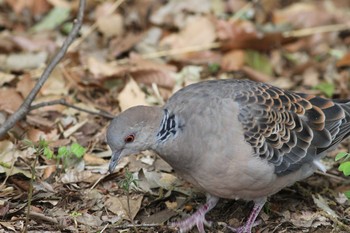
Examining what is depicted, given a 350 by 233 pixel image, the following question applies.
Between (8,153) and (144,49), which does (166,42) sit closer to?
(144,49)

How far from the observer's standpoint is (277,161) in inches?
198


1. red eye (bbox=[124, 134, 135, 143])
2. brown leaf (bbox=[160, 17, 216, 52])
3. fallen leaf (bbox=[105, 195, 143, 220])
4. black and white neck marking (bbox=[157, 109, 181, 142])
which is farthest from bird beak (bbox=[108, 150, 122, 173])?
brown leaf (bbox=[160, 17, 216, 52])

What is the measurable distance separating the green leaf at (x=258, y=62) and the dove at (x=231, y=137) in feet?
7.31

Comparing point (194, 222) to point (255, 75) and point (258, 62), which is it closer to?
point (255, 75)

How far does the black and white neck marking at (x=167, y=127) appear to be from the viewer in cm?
478

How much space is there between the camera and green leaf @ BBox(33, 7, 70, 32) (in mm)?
7859

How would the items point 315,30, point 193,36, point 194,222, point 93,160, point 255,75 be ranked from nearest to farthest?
point 194,222 → point 93,160 → point 255,75 → point 193,36 → point 315,30

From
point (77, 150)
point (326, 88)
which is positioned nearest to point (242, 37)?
point (326, 88)

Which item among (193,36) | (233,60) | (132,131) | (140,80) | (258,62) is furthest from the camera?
(193,36)

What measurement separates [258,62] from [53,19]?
251 cm

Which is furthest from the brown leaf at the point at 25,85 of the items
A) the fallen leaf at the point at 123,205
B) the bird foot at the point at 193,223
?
the bird foot at the point at 193,223

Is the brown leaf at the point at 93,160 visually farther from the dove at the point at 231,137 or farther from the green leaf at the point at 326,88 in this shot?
the green leaf at the point at 326,88

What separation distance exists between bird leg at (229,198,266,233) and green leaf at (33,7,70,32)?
150 inches

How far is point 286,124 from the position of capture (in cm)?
511
